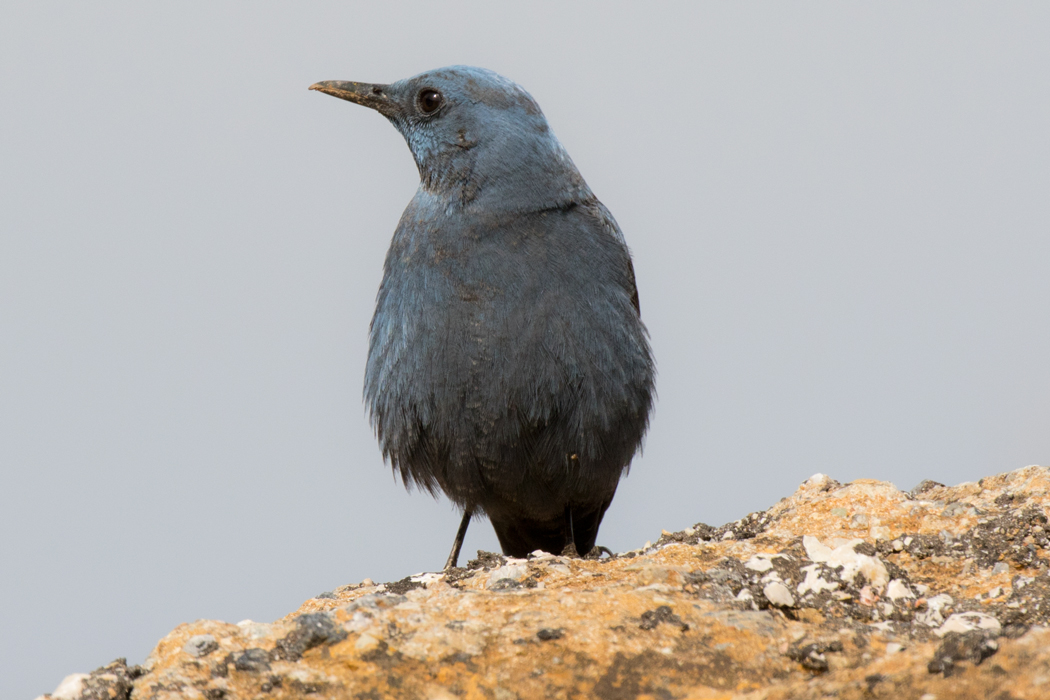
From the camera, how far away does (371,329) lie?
17.5 feet

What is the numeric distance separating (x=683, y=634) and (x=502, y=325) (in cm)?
213

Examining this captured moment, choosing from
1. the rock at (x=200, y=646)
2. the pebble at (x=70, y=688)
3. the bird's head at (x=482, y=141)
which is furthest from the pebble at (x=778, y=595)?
the bird's head at (x=482, y=141)

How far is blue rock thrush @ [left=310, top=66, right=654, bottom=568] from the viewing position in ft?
15.6

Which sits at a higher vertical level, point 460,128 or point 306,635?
point 460,128

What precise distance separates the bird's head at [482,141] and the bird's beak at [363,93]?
31 millimetres

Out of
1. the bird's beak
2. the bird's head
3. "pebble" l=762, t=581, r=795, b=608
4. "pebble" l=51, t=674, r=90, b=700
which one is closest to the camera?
"pebble" l=51, t=674, r=90, b=700

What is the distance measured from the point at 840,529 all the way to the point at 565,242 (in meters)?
1.77

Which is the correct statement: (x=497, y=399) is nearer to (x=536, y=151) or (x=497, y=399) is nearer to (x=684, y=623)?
(x=536, y=151)

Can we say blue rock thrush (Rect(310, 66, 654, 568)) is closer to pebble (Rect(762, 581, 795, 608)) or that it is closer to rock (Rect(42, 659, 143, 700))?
pebble (Rect(762, 581, 795, 608))

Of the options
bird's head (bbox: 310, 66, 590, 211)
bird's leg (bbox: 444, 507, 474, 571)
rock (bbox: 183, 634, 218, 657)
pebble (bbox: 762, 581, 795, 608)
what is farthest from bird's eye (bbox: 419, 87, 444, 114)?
rock (bbox: 183, 634, 218, 657)

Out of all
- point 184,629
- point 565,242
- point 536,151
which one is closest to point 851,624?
point 184,629

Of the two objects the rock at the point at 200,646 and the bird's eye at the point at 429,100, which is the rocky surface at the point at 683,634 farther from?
the bird's eye at the point at 429,100

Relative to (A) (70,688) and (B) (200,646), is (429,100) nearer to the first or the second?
(B) (200,646)

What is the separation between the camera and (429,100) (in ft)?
17.8
